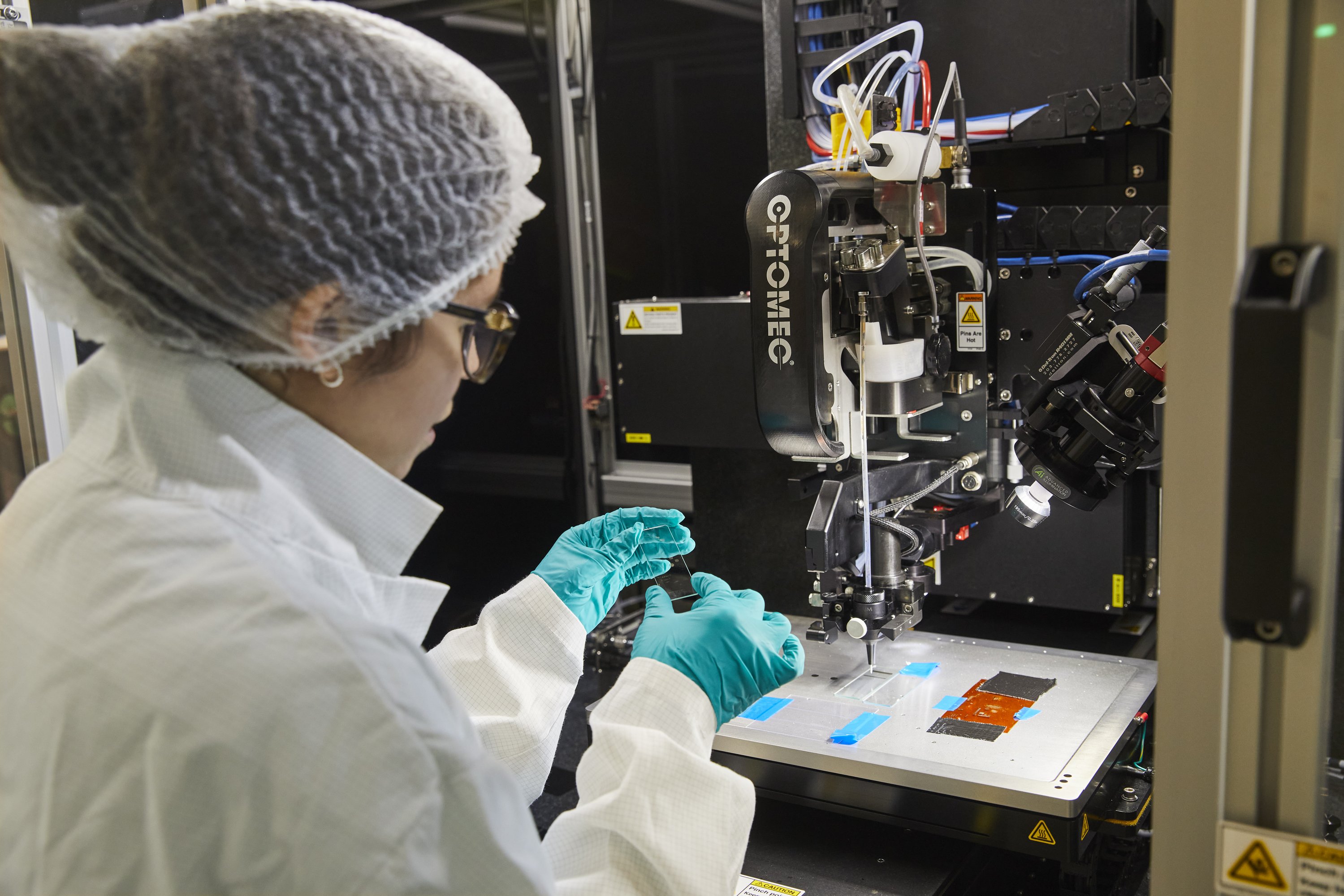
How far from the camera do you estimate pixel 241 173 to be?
0.82 metres

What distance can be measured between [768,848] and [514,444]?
6.72 ft

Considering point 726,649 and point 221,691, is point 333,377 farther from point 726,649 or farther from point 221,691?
point 726,649

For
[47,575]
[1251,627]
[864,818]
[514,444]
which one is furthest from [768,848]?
[514,444]

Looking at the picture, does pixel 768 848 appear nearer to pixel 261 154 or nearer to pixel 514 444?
pixel 261 154

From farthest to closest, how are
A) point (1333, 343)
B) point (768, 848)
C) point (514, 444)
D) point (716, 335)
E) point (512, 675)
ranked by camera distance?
point (514, 444), point (716, 335), point (768, 848), point (512, 675), point (1333, 343)

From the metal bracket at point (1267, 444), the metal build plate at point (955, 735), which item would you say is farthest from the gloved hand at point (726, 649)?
the metal bracket at point (1267, 444)

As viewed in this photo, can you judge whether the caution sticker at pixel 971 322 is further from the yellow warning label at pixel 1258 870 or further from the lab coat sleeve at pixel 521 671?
the yellow warning label at pixel 1258 870

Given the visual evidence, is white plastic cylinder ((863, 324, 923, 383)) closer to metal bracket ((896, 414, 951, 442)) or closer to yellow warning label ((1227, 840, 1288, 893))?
metal bracket ((896, 414, 951, 442))

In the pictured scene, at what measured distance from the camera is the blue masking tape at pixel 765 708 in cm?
161

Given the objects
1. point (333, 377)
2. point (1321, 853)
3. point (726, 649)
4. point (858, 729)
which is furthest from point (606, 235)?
point (1321, 853)

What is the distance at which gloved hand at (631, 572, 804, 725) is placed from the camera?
1146 millimetres

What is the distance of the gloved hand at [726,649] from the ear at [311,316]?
494mm

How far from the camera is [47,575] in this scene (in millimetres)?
835

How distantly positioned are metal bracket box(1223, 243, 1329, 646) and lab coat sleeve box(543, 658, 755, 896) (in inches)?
19.5
